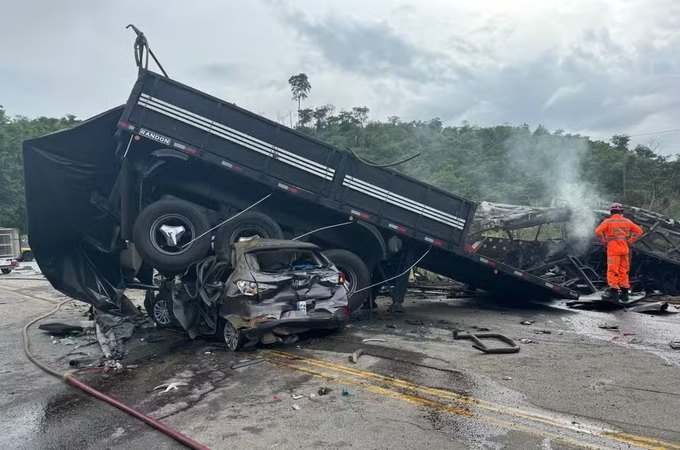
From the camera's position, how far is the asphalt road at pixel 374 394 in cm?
356

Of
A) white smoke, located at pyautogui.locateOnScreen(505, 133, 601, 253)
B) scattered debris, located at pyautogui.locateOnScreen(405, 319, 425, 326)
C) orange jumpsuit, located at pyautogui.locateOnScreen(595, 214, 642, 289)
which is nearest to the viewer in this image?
scattered debris, located at pyautogui.locateOnScreen(405, 319, 425, 326)

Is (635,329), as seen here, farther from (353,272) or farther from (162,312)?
(162,312)

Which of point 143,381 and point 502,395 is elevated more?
point 502,395

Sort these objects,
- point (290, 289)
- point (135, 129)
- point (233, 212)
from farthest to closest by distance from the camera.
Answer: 1. point (233, 212)
2. point (135, 129)
3. point (290, 289)

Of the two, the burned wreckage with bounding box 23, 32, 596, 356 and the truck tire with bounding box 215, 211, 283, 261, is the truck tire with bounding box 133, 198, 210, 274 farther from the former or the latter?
the truck tire with bounding box 215, 211, 283, 261

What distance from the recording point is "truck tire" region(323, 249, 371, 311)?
27.5 feet

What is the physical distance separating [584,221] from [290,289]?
7.52m

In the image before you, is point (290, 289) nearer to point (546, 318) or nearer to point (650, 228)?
point (546, 318)

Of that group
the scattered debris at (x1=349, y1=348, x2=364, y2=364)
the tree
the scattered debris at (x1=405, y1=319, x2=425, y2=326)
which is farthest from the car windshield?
the tree

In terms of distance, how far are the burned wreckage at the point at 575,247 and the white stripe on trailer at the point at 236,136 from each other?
393cm

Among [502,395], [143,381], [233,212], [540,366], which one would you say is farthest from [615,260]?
[143,381]

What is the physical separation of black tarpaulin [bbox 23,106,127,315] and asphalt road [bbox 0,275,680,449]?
6.28 feet

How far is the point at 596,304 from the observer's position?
938cm

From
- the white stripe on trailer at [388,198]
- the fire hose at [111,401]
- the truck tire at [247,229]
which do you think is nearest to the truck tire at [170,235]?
the truck tire at [247,229]
